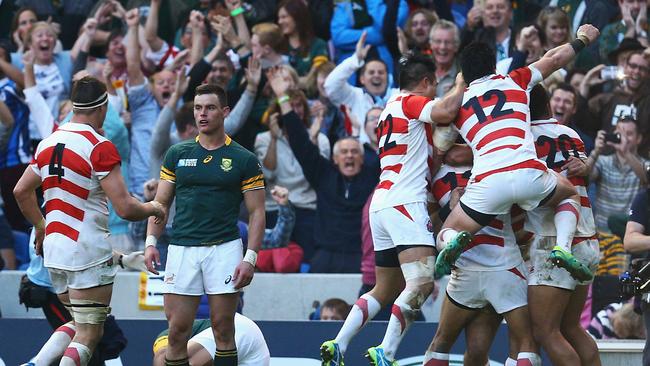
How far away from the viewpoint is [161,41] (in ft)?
53.8

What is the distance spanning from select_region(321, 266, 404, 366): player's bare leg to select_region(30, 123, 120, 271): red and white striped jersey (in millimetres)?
1926

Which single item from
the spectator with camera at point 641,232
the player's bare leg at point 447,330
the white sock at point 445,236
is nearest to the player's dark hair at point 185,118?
the player's bare leg at point 447,330

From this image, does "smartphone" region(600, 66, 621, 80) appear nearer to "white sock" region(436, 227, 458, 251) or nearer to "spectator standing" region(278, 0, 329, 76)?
"spectator standing" region(278, 0, 329, 76)

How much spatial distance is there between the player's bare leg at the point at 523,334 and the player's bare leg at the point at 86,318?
124 inches

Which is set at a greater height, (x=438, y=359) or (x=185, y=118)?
(x=185, y=118)

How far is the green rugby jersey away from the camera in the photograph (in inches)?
406

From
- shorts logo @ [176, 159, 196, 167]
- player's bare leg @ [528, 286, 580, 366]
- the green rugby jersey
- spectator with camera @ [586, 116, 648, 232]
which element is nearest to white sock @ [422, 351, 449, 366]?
player's bare leg @ [528, 286, 580, 366]

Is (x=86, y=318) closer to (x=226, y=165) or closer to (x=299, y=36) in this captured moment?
(x=226, y=165)

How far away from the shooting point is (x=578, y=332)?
10.4 m

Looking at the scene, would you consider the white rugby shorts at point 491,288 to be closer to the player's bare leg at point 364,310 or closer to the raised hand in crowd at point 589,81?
the player's bare leg at point 364,310

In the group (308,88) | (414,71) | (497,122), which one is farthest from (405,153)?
(308,88)

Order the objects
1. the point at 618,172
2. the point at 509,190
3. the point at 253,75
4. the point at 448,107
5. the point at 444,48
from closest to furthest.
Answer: the point at 509,190 < the point at 448,107 < the point at 618,172 < the point at 444,48 < the point at 253,75

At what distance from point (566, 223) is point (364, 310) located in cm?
170

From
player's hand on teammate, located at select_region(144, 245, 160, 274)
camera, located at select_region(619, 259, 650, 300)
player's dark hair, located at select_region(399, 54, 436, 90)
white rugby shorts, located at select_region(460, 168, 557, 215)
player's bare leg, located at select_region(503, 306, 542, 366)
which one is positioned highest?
player's dark hair, located at select_region(399, 54, 436, 90)
